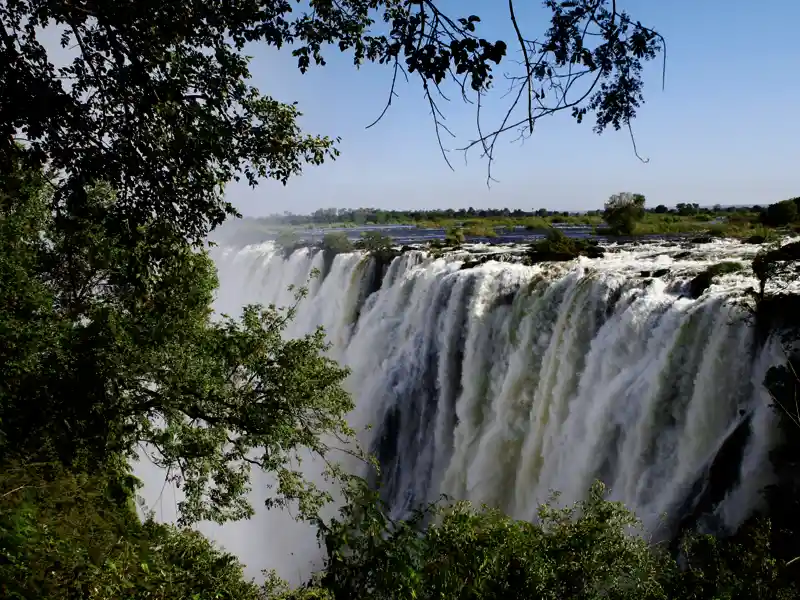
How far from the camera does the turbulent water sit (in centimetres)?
890

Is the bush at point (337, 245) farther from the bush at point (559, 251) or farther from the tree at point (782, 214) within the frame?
the tree at point (782, 214)

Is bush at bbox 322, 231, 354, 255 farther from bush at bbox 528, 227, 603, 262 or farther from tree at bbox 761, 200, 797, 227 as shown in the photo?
tree at bbox 761, 200, 797, 227

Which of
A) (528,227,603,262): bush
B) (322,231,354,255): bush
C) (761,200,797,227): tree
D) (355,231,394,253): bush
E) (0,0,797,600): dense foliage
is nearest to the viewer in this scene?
(0,0,797,600): dense foliage

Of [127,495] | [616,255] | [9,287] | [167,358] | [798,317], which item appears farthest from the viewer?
[616,255]

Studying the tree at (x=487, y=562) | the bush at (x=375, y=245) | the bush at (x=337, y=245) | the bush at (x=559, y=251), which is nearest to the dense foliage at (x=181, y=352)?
the tree at (x=487, y=562)

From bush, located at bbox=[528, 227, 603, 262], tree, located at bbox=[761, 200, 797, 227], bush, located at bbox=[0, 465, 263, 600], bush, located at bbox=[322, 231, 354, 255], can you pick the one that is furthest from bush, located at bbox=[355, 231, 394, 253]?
bush, located at bbox=[0, 465, 263, 600]

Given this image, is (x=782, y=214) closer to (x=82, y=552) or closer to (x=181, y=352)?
(x=181, y=352)

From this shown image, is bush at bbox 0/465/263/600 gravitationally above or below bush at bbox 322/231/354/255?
below

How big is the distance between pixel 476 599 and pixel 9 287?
6.14 m

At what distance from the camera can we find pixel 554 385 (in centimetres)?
1238

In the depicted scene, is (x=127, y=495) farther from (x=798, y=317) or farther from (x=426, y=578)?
(x=798, y=317)

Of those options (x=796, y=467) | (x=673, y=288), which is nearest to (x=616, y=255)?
(x=673, y=288)

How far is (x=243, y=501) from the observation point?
27.8ft

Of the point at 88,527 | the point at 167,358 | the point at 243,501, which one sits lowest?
the point at 243,501
